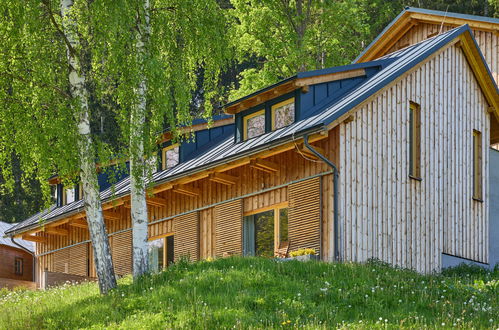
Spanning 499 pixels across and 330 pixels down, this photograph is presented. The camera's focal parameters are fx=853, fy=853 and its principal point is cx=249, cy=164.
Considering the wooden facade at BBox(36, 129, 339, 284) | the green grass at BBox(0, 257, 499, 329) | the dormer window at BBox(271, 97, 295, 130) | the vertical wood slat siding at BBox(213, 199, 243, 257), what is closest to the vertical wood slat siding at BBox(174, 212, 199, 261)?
the wooden facade at BBox(36, 129, 339, 284)

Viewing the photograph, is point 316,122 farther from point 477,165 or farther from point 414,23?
point 414,23

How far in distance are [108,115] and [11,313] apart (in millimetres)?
30207

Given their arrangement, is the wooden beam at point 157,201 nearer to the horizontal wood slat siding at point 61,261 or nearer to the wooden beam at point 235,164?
the wooden beam at point 235,164

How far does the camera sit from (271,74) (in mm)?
36125

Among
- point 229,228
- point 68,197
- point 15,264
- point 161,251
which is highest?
point 68,197

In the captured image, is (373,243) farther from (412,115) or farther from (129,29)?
(129,29)

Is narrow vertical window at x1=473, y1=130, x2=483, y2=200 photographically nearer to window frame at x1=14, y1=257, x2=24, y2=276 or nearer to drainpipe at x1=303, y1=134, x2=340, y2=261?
drainpipe at x1=303, y1=134, x2=340, y2=261

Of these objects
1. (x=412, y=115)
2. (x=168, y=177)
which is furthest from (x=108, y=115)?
(x=412, y=115)

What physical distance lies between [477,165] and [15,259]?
84.6 ft

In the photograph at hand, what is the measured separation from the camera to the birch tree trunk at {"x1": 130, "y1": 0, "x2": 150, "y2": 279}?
60.1 feet

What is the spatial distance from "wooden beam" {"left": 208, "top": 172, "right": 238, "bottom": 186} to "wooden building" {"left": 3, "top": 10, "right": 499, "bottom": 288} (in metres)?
0.03

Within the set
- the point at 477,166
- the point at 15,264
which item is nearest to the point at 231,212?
the point at 477,166

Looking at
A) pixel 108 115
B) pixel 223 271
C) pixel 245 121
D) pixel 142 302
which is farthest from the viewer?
pixel 108 115

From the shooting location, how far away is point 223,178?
76.2 ft
